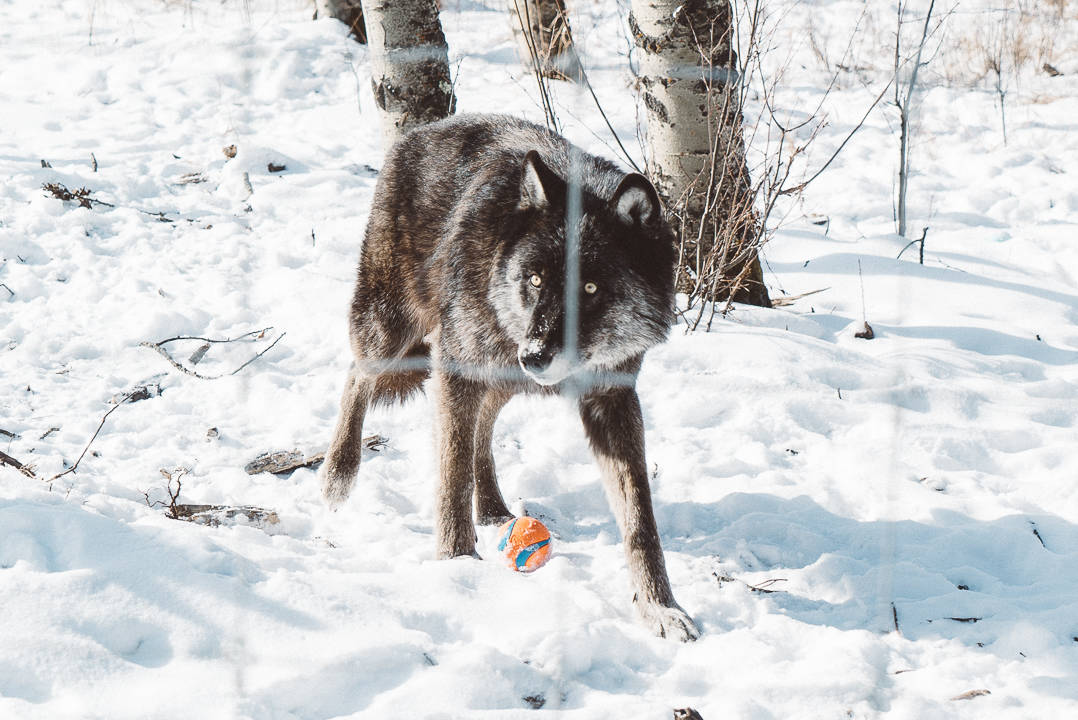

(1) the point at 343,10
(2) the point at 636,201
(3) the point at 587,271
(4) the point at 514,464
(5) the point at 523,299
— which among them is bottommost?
(4) the point at 514,464

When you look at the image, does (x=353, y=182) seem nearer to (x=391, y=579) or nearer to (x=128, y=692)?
(x=391, y=579)

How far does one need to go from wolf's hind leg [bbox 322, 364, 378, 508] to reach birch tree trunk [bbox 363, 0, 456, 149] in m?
2.04

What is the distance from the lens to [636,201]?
3.32 metres

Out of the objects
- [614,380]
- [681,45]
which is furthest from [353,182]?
[614,380]

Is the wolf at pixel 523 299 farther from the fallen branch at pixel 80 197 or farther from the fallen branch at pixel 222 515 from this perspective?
the fallen branch at pixel 80 197

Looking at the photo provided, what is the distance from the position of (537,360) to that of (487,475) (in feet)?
3.98

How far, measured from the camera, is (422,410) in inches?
186

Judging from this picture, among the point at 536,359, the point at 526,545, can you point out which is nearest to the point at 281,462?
the point at 526,545

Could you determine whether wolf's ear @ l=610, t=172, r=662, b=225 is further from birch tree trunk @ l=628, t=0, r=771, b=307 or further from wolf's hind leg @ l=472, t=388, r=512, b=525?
birch tree trunk @ l=628, t=0, r=771, b=307

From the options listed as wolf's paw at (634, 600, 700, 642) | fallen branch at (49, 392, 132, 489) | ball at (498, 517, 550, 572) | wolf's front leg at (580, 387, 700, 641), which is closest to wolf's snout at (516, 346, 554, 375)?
wolf's front leg at (580, 387, 700, 641)

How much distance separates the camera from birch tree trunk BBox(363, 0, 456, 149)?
5488 millimetres

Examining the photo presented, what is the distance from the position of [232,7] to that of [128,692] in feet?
37.3

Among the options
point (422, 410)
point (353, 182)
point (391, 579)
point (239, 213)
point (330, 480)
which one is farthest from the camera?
point (353, 182)

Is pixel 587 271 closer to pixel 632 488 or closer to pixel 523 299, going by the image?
pixel 523 299
